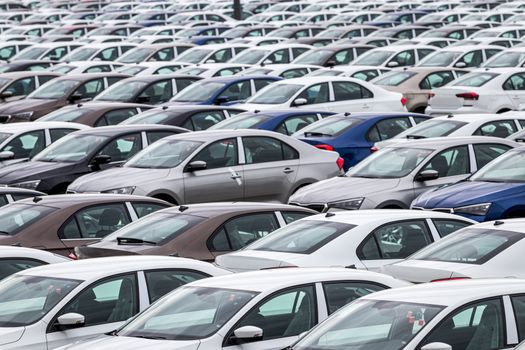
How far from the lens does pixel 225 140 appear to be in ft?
63.9

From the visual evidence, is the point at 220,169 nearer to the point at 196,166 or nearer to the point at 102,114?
the point at 196,166

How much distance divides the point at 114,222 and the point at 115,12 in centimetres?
4279

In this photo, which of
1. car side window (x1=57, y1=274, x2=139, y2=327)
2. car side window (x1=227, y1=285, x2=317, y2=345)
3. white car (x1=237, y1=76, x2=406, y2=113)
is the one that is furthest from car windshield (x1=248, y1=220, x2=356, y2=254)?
white car (x1=237, y1=76, x2=406, y2=113)

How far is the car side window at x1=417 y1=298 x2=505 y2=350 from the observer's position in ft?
29.5

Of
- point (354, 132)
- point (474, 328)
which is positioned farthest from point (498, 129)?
point (474, 328)

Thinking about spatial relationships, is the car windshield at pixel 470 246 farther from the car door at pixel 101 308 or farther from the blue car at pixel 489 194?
the blue car at pixel 489 194

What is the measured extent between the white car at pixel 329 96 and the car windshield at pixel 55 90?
4.30 meters

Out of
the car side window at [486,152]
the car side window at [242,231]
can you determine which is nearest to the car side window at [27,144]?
the car side window at [486,152]

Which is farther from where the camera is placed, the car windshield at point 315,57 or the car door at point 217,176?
the car windshield at point 315,57

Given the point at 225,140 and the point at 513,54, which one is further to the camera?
the point at 513,54

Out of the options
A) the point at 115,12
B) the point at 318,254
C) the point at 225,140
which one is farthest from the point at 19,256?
the point at 115,12

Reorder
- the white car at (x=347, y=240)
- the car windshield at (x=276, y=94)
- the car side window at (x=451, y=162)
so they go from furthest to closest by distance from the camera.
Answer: the car windshield at (x=276, y=94), the car side window at (x=451, y=162), the white car at (x=347, y=240)

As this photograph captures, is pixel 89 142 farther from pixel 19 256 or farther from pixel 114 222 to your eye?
pixel 19 256

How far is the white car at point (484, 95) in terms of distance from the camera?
2616 centimetres
